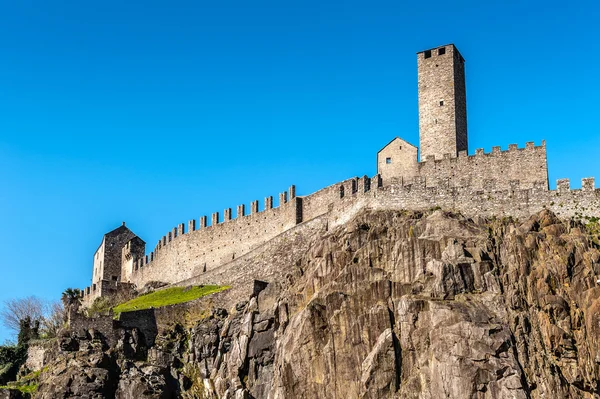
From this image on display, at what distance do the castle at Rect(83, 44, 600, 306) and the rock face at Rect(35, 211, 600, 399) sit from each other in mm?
2319

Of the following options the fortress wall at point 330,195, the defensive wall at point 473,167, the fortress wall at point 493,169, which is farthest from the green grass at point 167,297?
the fortress wall at point 493,169

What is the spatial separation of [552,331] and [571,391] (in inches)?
124

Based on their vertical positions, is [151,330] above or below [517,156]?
below

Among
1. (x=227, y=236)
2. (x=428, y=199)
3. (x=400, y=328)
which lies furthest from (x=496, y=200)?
Result: (x=227, y=236)

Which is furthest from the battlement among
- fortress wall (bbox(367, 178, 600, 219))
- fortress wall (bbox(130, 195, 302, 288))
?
fortress wall (bbox(367, 178, 600, 219))

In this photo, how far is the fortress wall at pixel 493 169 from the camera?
196 ft

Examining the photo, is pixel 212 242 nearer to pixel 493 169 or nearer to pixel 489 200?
pixel 493 169

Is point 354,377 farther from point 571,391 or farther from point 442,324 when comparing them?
point 571,391

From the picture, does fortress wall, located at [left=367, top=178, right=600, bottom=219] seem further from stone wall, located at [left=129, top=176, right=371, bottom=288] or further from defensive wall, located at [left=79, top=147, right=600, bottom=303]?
stone wall, located at [left=129, top=176, right=371, bottom=288]

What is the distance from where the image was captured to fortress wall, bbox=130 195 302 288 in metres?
70.2

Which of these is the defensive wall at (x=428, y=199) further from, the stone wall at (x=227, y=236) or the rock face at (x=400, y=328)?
→ the rock face at (x=400, y=328)

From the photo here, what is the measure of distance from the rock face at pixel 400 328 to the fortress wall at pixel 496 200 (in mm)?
1888

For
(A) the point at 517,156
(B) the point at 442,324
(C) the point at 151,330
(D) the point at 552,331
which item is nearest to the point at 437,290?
(B) the point at 442,324

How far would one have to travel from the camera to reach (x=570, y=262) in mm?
49219
